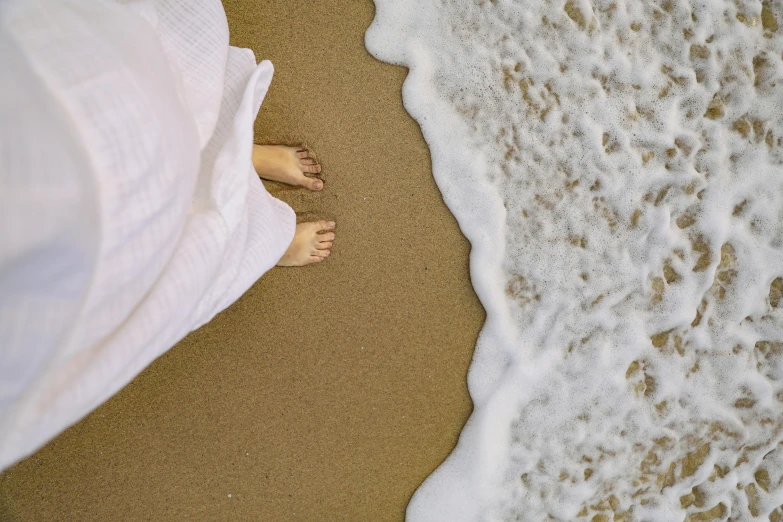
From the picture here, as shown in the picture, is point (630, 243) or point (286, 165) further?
point (630, 243)

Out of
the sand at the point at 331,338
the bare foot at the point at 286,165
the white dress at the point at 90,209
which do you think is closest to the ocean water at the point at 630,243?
the sand at the point at 331,338

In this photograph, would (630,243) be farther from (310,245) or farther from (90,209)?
(90,209)

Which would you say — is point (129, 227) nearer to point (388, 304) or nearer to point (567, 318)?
point (388, 304)

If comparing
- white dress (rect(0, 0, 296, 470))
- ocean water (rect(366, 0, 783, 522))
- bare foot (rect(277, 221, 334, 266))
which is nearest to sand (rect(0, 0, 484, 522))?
bare foot (rect(277, 221, 334, 266))

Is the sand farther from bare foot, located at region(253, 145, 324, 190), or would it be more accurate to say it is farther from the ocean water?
the ocean water

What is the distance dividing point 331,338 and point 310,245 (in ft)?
0.87

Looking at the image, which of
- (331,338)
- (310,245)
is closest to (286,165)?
(310,245)

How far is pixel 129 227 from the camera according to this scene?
0.64m

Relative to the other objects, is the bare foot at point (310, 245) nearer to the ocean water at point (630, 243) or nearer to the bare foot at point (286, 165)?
the bare foot at point (286, 165)

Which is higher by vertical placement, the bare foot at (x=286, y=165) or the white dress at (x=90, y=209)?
the white dress at (x=90, y=209)

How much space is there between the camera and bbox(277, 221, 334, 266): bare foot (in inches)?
55.1

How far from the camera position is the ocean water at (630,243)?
1.51m

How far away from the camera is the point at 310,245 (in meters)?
1.41

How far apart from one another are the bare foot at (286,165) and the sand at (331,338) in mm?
42
